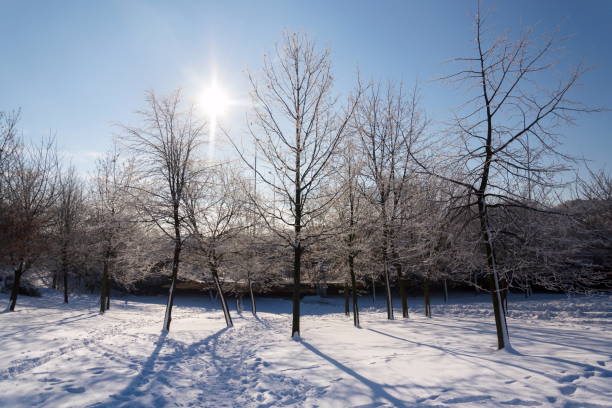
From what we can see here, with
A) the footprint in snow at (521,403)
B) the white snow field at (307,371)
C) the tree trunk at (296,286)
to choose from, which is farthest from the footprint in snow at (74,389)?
the footprint in snow at (521,403)

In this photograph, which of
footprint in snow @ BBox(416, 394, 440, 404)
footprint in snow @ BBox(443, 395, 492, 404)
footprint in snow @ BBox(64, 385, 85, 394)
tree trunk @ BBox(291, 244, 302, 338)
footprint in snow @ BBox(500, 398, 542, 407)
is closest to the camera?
footprint in snow @ BBox(500, 398, 542, 407)

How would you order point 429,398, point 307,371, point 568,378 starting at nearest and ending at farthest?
point 429,398 → point 568,378 → point 307,371

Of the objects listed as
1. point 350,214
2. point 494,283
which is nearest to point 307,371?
point 494,283

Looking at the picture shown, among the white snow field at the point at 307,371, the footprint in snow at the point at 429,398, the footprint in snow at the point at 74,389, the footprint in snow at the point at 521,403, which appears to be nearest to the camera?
the footprint in snow at the point at 521,403

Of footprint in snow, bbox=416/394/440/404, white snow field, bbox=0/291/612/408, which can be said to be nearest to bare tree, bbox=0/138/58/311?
white snow field, bbox=0/291/612/408

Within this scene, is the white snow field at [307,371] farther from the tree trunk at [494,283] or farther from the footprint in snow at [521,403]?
the tree trunk at [494,283]

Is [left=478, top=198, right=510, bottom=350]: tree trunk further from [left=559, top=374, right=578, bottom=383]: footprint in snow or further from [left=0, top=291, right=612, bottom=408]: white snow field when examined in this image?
[left=559, top=374, right=578, bottom=383]: footprint in snow

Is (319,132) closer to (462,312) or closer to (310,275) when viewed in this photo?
(310,275)

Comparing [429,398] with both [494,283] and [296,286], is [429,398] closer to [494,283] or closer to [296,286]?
[494,283]

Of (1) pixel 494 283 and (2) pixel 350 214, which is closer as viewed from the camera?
(1) pixel 494 283

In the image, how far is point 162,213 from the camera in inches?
459

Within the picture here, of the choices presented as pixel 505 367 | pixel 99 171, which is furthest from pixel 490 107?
pixel 99 171

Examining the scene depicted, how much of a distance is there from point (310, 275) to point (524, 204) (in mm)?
15233

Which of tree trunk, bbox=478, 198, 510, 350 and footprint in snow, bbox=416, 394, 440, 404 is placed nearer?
footprint in snow, bbox=416, 394, 440, 404
